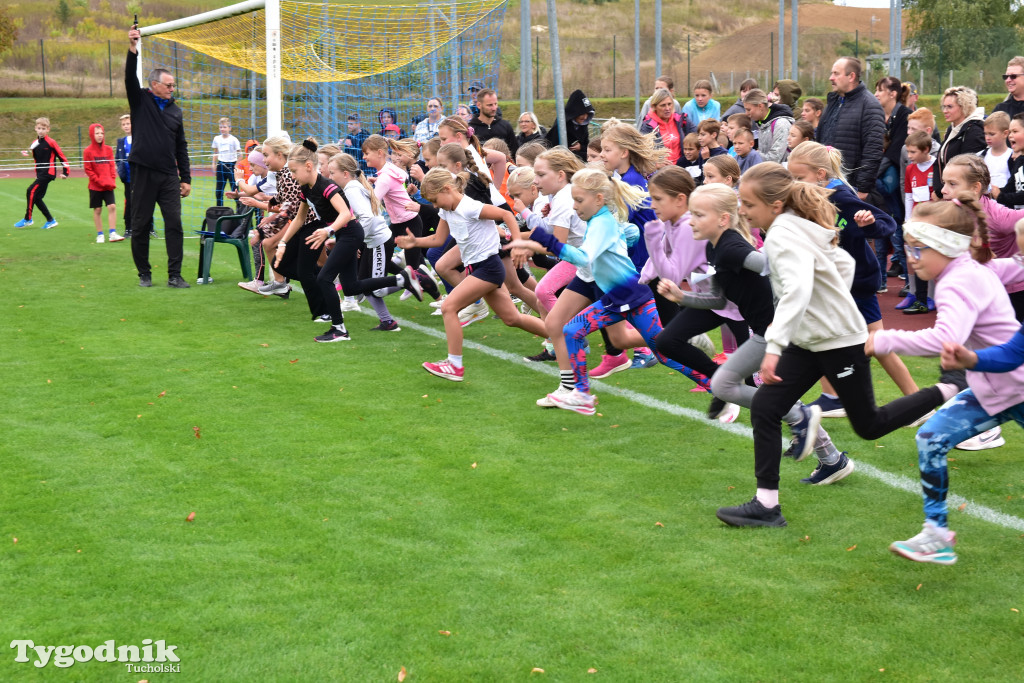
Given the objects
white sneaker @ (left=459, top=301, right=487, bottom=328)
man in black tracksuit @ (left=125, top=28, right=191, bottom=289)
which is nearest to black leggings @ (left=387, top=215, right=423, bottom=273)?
white sneaker @ (left=459, top=301, right=487, bottom=328)

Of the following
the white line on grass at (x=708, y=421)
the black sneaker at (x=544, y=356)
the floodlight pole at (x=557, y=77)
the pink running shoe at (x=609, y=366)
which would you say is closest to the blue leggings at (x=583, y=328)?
the white line on grass at (x=708, y=421)

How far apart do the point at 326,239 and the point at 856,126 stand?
202 inches

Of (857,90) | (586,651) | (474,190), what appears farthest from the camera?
(857,90)

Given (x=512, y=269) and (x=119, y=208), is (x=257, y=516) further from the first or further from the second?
(x=119, y=208)

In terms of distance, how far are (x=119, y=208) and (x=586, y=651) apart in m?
21.6

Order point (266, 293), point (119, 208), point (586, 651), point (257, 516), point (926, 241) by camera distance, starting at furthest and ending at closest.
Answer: point (119, 208), point (266, 293), point (257, 516), point (926, 241), point (586, 651)

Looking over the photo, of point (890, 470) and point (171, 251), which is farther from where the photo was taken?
point (171, 251)

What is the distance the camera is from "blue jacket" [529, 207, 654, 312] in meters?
6.53

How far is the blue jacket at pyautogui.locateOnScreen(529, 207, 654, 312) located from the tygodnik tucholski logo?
147 inches

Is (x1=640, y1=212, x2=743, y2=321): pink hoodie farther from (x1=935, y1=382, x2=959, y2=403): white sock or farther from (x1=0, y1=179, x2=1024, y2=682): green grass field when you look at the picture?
(x1=935, y1=382, x2=959, y2=403): white sock

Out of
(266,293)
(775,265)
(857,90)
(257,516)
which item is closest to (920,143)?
(857,90)

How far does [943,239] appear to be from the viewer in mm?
4227

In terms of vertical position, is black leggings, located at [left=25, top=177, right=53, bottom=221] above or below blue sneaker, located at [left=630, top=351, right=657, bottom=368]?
above

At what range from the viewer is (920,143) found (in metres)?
10.1
